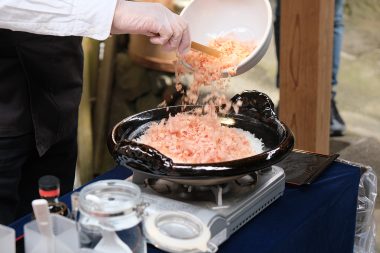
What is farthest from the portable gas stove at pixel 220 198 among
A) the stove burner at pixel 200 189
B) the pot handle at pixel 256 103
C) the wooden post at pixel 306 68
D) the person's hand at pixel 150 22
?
the wooden post at pixel 306 68

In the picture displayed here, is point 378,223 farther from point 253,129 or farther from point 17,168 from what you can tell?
point 17,168

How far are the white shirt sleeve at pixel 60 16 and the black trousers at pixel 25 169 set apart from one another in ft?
1.53

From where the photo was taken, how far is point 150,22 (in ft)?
4.50

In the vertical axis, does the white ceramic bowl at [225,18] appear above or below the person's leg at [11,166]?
above

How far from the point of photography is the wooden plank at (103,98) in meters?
3.38

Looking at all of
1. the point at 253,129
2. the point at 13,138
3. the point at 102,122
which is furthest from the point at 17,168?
the point at 102,122

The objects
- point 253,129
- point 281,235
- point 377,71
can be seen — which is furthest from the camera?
point 377,71

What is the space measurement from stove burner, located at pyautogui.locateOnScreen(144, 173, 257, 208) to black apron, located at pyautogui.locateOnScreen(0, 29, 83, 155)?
0.42m

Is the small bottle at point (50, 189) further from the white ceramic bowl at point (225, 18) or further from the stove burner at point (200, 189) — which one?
the white ceramic bowl at point (225, 18)

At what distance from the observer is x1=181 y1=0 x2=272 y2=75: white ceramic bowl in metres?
1.80

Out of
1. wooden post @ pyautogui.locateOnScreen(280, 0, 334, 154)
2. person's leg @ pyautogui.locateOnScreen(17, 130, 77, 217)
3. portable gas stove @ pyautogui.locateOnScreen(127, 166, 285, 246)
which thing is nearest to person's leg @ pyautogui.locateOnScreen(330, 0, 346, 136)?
wooden post @ pyautogui.locateOnScreen(280, 0, 334, 154)

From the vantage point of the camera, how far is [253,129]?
1.67m

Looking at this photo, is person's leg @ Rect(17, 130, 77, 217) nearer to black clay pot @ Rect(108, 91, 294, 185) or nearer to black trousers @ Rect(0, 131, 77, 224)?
black trousers @ Rect(0, 131, 77, 224)

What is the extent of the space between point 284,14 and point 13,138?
1.28 meters
